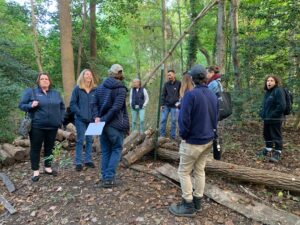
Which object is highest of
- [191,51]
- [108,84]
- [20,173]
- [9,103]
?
[191,51]

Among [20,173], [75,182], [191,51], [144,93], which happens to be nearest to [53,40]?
[191,51]

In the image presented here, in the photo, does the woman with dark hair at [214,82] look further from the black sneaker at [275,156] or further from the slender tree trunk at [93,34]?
the slender tree trunk at [93,34]

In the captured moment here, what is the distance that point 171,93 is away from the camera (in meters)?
7.98

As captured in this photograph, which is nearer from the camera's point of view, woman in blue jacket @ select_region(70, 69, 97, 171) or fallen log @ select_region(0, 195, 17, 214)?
fallen log @ select_region(0, 195, 17, 214)

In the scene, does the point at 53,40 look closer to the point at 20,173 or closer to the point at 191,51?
the point at 191,51

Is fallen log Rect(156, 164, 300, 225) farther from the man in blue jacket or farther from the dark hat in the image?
the dark hat

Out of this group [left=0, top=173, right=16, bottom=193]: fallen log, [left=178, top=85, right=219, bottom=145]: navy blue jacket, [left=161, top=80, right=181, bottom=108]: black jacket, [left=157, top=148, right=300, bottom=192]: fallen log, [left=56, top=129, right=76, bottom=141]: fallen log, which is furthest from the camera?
[left=161, top=80, right=181, bottom=108]: black jacket

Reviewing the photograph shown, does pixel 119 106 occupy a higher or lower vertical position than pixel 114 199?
higher


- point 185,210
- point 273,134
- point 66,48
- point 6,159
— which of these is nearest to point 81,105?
point 6,159

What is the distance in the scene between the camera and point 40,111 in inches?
213

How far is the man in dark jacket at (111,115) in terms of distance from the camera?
15.9 ft

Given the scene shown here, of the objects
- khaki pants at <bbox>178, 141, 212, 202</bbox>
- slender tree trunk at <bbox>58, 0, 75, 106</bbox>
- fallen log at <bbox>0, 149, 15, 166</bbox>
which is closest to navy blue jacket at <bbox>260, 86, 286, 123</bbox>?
khaki pants at <bbox>178, 141, 212, 202</bbox>

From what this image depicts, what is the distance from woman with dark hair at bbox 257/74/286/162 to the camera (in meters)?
6.64

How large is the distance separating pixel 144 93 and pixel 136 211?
15.4 ft
